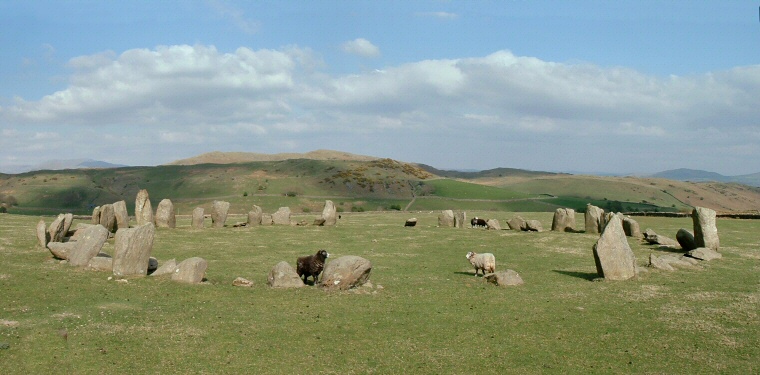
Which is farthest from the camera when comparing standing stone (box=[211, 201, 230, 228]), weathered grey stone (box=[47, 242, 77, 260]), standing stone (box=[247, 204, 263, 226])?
standing stone (box=[247, 204, 263, 226])

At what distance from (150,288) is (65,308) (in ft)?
11.7

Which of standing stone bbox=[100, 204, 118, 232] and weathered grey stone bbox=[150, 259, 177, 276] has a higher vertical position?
standing stone bbox=[100, 204, 118, 232]

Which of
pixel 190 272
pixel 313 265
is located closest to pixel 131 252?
pixel 190 272

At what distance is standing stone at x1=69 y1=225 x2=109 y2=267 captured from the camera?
2217cm

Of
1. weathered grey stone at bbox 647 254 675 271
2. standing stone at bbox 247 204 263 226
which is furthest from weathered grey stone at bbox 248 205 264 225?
weathered grey stone at bbox 647 254 675 271

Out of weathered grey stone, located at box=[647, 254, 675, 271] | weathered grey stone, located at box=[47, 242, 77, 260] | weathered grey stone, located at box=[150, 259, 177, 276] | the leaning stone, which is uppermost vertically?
weathered grey stone, located at box=[47, 242, 77, 260]

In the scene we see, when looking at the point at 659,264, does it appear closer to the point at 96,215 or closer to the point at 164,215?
the point at 164,215

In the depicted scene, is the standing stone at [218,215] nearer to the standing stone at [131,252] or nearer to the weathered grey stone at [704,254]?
the standing stone at [131,252]

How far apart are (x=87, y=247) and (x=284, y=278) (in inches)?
346

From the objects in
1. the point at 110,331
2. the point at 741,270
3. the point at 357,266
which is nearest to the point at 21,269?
the point at 110,331

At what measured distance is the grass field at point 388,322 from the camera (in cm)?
1216

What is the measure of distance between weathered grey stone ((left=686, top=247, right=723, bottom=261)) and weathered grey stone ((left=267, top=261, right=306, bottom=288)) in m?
19.4

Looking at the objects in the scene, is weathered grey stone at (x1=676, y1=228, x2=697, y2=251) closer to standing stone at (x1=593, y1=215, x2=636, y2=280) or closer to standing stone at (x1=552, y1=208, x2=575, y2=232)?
standing stone at (x1=552, y1=208, x2=575, y2=232)

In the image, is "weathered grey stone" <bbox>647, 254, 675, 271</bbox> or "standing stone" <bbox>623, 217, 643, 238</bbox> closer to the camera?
"weathered grey stone" <bbox>647, 254, 675, 271</bbox>
